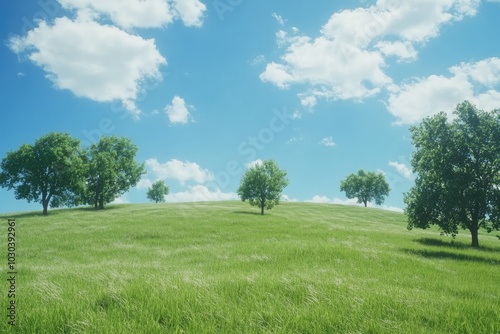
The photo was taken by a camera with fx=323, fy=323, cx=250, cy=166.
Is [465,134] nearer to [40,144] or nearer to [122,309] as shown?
[122,309]

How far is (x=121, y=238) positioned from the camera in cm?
2653

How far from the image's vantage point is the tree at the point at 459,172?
24500 millimetres

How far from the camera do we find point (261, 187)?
182 ft

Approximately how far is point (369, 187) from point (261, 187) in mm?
66089

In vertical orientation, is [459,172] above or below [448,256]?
above

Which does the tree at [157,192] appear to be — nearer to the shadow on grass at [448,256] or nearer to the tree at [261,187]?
the tree at [261,187]

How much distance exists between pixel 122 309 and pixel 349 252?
13.9m

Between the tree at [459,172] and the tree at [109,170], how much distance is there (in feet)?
176

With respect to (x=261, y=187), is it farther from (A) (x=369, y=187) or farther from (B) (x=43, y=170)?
(A) (x=369, y=187)

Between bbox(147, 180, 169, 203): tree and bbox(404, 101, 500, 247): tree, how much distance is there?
100 metres

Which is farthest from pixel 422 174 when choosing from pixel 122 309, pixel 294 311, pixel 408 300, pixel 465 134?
pixel 122 309

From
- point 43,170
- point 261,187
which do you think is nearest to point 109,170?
point 43,170

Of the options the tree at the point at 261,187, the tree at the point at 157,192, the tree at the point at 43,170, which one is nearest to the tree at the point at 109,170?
the tree at the point at 43,170

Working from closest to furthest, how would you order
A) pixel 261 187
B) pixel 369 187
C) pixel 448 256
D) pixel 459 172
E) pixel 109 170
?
pixel 448 256, pixel 459 172, pixel 261 187, pixel 109 170, pixel 369 187
